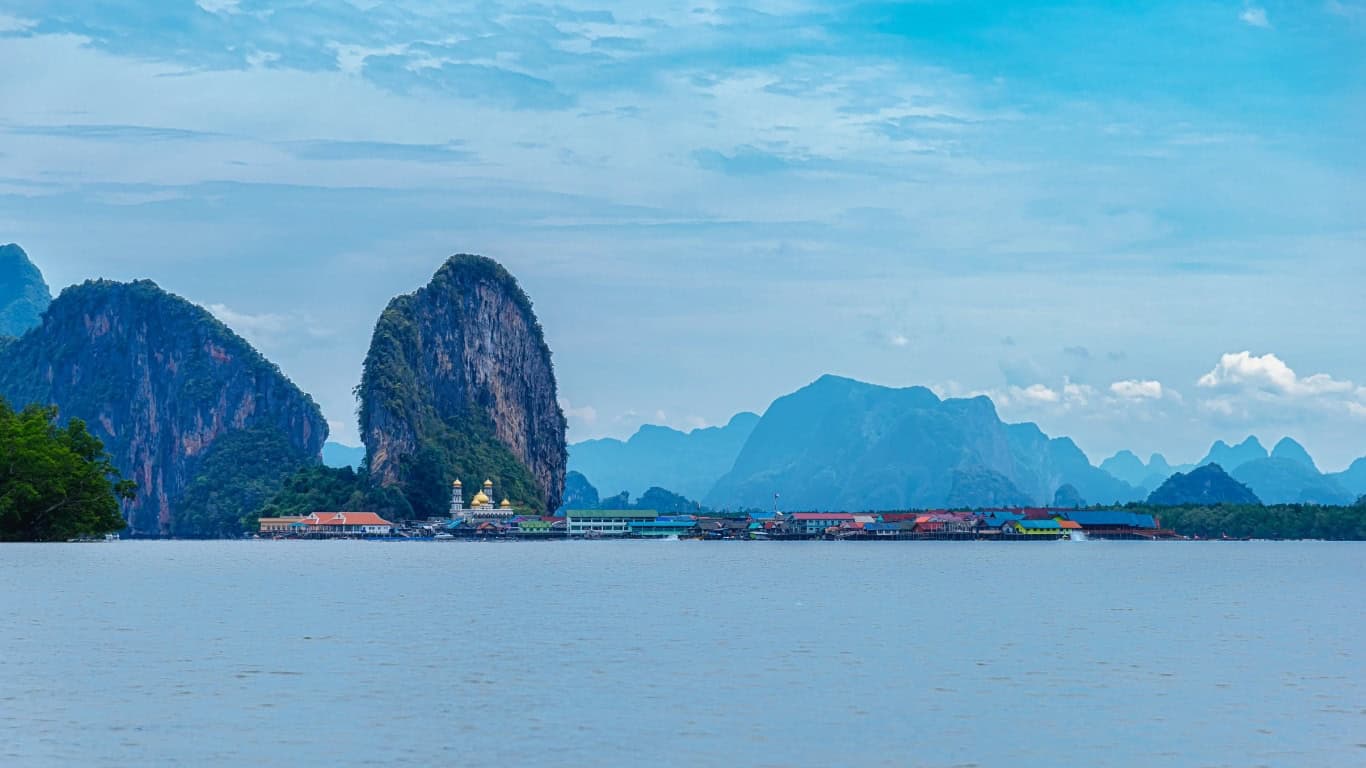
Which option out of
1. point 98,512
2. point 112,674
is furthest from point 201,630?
point 98,512

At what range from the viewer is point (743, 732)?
119 ft

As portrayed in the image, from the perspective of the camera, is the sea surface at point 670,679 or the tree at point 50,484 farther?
the tree at point 50,484

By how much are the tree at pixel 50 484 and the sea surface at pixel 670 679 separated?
6192 cm

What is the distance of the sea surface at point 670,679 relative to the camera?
34.3 metres

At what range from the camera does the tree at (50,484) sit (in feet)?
486

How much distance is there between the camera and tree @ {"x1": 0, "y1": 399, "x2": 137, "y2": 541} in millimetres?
148250

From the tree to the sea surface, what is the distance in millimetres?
61916

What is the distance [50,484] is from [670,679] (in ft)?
390

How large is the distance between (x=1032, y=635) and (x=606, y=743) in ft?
102

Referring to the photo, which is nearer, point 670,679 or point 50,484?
point 670,679

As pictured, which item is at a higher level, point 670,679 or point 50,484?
point 50,484

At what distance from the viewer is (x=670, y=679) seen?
45969 millimetres

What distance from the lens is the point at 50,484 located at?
150 m

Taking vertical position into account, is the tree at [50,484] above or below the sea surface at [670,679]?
above
